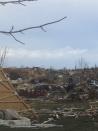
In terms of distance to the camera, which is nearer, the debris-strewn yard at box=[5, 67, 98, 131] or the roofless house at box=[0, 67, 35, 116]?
the debris-strewn yard at box=[5, 67, 98, 131]

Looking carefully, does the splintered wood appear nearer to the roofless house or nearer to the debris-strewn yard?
the roofless house

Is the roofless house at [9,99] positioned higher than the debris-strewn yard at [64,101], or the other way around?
the roofless house at [9,99]

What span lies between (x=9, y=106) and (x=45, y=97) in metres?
15.0

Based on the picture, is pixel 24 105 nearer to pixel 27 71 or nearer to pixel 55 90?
pixel 55 90

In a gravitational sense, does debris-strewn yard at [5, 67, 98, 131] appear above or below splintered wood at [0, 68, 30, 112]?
below

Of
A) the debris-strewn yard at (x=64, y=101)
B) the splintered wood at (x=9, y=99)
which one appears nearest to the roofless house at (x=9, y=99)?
the splintered wood at (x=9, y=99)

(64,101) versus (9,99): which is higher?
(9,99)

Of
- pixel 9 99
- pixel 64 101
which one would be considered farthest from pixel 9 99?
pixel 64 101

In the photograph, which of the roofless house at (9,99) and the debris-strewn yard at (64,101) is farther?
the roofless house at (9,99)

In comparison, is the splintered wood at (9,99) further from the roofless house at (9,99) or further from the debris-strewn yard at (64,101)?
the debris-strewn yard at (64,101)

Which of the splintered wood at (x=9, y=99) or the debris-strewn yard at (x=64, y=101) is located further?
the splintered wood at (x=9, y=99)

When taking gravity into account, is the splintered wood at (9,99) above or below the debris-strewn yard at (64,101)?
above

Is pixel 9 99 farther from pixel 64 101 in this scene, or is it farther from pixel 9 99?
pixel 64 101

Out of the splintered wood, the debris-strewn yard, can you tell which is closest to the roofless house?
the splintered wood
